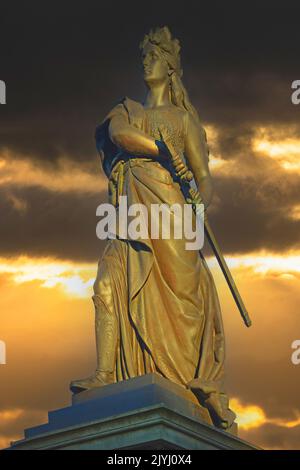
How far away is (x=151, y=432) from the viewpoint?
1453 centimetres

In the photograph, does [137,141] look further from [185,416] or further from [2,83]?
[2,83]

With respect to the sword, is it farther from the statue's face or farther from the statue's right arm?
the statue's face

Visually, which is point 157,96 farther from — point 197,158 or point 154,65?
point 197,158

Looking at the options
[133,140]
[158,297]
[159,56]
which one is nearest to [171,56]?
[159,56]

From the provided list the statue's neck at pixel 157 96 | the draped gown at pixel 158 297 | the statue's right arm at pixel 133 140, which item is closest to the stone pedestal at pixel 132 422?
the draped gown at pixel 158 297

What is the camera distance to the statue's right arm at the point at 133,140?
17.1 meters

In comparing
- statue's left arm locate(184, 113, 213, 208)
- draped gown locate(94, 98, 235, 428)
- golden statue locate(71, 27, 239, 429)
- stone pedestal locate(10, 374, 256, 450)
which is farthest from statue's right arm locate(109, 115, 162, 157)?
stone pedestal locate(10, 374, 256, 450)

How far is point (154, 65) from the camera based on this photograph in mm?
17969

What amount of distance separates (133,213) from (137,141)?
3.72ft

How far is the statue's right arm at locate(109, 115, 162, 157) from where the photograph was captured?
17.1 metres

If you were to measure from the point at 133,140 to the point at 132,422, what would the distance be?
4.65 meters

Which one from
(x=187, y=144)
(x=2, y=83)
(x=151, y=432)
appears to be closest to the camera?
(x=151, y=432)
